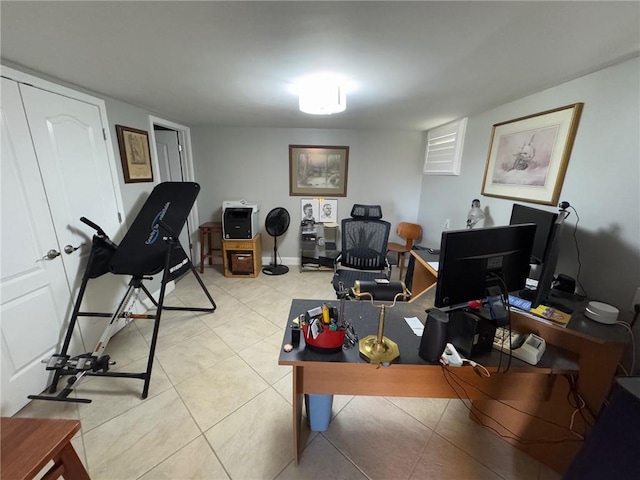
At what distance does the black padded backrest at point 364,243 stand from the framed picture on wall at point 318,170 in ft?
3.55

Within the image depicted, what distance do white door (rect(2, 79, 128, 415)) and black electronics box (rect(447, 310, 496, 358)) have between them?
250cm

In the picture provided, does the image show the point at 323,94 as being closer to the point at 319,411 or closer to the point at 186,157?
the point at 319,411

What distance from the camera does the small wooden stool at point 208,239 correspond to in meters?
3.56

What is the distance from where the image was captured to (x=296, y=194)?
377cm

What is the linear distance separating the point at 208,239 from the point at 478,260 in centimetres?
369

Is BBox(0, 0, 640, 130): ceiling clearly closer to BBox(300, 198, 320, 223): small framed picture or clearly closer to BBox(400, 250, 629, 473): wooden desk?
BBox(400, 250, 629, 473): wooden desk

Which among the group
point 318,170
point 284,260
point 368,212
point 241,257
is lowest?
point 284,260

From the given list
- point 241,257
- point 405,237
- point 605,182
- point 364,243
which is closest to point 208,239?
point 241,257

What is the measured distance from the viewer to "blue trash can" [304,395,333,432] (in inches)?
53.9

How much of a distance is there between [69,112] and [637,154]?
354 centimetres

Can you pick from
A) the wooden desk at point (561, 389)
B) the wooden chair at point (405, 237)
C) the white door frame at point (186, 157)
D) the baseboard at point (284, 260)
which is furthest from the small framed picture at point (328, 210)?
the wooden desk at point (561, 389)

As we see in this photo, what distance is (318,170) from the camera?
3.69 meters

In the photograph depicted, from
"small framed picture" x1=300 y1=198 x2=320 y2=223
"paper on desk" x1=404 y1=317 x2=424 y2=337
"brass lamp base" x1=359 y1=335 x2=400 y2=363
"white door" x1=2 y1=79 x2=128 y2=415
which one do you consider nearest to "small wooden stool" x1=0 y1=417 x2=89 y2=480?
"brass lamp base" x1=359 y1=335 x2=400 y2=363

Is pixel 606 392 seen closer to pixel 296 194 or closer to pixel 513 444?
pixel 513 444
